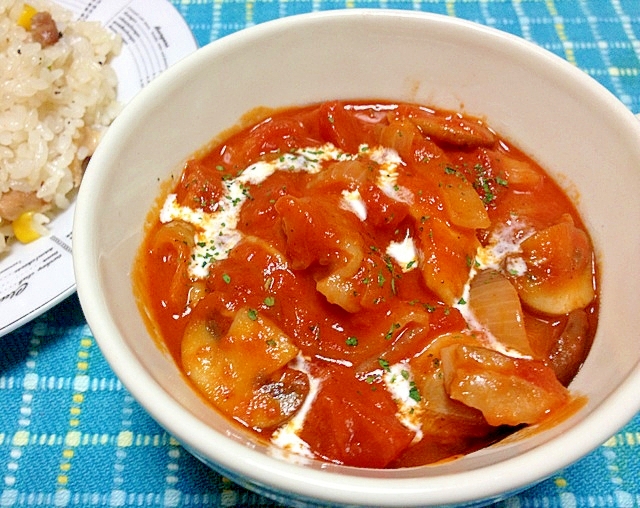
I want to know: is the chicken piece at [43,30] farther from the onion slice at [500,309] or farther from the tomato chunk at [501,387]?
the tomato chunk at [501,387]

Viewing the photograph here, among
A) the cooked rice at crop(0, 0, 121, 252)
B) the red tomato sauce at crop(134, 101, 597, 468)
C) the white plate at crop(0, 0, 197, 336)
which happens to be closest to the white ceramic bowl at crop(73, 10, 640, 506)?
the red tomato sauce at crop(134, 101, 597, 468)

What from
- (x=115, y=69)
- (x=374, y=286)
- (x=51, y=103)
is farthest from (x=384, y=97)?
(x=51, y=103)

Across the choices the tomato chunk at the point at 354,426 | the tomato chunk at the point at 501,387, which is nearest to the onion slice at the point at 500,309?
the tomato chunk at the point at 501,387

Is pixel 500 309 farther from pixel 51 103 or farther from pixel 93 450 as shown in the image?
pixel 51 103

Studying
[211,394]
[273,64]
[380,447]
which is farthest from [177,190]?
[380,447]

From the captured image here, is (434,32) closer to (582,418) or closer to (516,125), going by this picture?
(516,125)

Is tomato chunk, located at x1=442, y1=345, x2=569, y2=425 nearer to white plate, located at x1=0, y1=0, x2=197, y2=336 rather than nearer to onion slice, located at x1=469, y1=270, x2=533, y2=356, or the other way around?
onion slice, located at x1=469, y1=270, x2=533, y2=356

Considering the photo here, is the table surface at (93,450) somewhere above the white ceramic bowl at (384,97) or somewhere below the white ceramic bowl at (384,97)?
below

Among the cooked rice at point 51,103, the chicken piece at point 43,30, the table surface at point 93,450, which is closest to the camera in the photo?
the table surface at point 93,450
